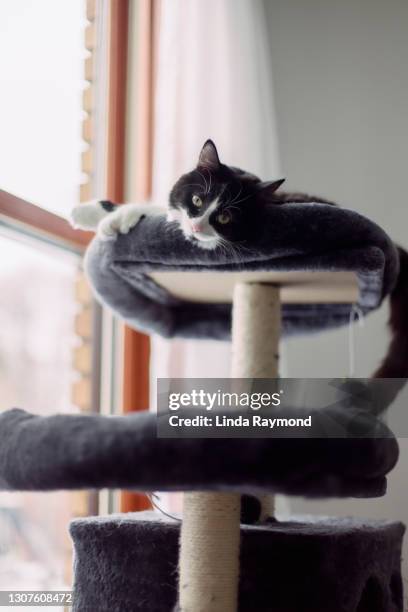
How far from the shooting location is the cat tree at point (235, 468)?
0.81 m

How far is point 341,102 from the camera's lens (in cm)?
197

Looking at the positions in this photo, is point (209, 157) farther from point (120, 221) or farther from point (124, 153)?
point (124, 153)

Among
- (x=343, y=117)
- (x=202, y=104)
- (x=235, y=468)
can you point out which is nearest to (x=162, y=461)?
(x=235, y=468)

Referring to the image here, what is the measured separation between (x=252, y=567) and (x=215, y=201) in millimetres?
628

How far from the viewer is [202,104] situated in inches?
69.3

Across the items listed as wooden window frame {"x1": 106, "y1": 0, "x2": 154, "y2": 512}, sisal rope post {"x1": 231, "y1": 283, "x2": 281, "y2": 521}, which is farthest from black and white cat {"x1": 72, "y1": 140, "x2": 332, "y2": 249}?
wooden window frame {"x1": 106, "y1": 0, "x2": 154, "y2": 512}

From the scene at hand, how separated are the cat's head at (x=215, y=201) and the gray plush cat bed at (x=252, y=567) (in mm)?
511

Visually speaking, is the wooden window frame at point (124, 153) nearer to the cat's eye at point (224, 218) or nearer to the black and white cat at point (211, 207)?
the black and white cat at point (211, 207)

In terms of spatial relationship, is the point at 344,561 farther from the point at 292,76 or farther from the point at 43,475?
the point at 292,76

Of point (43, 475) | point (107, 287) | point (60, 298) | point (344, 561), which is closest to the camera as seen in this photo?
point (43, 475)

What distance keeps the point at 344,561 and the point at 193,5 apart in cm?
149

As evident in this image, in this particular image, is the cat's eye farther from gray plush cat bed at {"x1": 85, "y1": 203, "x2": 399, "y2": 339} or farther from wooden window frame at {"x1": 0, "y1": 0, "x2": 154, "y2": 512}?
wooden window frame at {"x1": 0, "y1": 0, "x2": 154, "y2": 512}

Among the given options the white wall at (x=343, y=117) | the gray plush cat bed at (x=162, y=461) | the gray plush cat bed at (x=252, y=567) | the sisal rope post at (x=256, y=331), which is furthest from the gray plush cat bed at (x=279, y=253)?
the white wall at (x=343, y=117)

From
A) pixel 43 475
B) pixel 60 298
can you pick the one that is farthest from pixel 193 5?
pixel 43 475
